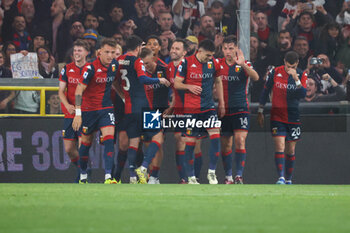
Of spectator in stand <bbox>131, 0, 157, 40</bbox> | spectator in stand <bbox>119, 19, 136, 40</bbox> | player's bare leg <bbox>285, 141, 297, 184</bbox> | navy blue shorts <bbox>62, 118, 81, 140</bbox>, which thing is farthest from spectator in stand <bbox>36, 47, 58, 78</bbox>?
player's bare leg <bbox>285, 141, 297, 184</bbox>

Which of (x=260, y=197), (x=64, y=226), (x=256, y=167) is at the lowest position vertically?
(x=256, y=167)

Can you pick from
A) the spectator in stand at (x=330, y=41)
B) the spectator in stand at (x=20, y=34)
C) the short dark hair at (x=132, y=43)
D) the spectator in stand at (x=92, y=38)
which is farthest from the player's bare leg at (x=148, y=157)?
the spectator in stand at (x=330, y=41)

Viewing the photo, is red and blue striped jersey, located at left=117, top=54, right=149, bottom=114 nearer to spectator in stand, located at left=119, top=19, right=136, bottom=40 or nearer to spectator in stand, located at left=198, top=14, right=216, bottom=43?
spectator in stand, located at left=119, top=19, right=136, bottom=40

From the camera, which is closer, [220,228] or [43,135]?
[220,228]

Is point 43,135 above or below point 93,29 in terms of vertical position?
below

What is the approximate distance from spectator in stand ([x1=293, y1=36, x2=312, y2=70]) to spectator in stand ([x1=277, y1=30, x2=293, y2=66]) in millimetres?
120

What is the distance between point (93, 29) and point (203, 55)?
13.8 feet

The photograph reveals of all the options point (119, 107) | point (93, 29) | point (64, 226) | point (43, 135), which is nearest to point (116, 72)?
point (119, 107)

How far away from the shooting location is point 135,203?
628 centimetres

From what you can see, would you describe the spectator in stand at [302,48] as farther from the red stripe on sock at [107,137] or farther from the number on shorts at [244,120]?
the red stripe on sock at [107,137]

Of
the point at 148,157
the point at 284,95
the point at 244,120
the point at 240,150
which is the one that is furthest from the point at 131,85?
the point at 284,95

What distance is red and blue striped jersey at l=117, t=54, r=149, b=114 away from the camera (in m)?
10.9

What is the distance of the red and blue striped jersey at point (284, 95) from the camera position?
11523 millimetres

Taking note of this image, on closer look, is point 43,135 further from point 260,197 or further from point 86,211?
point 86,211
